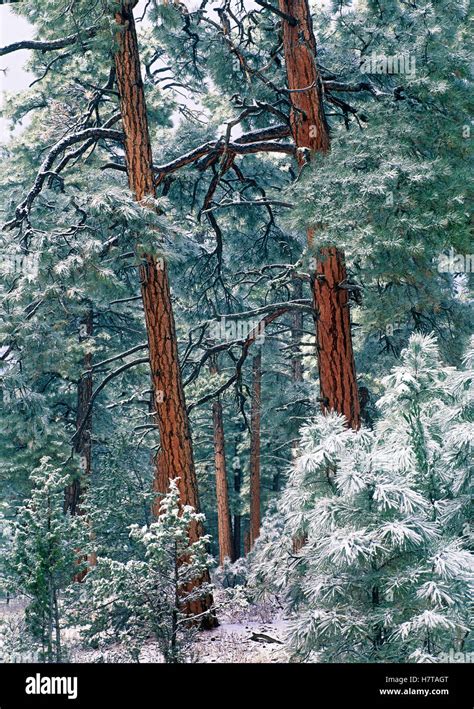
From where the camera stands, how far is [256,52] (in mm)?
9039

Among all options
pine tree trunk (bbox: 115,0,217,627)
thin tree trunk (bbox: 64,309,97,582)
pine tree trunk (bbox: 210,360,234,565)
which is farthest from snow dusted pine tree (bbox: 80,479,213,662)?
pine tree trunk (bbox: 210,360,234,565)

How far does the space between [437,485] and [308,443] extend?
0.83 m

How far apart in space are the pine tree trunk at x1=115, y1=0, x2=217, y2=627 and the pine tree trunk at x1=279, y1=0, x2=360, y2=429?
1605 mm

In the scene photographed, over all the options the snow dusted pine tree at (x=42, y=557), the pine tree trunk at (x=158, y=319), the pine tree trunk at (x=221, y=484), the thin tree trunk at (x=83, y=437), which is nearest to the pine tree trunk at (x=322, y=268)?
the pine tree trunk at (x=158, y=319)

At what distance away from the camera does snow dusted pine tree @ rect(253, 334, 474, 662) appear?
150 inches

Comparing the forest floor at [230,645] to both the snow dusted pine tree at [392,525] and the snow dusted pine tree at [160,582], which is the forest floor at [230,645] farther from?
the snow dusted pine tree at [392,525]

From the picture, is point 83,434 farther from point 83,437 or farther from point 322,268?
point 322,268

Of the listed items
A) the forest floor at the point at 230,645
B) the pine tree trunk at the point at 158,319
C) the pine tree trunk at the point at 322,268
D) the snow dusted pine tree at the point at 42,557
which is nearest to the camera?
the snow dusted pine tree at the point at 42,557

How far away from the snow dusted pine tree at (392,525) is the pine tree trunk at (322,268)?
2.35 meters

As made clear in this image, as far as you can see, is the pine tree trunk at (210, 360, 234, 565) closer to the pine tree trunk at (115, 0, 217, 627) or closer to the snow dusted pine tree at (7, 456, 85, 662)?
the pine tree trunk at (115, 0, 217, 627)

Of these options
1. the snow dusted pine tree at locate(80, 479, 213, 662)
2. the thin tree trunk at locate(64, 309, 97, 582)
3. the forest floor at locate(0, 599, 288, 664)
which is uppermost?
the thin tree trunk at locate(64, 309, 97, 582)

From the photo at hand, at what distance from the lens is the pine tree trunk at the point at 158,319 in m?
7.47

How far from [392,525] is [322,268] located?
368 centimetres
